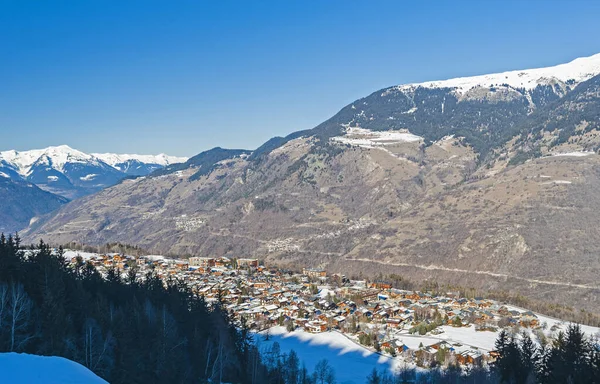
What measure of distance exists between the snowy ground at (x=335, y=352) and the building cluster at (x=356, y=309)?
161cm

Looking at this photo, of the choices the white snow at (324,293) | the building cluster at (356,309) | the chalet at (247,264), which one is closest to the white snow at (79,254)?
the building cluster at (356,309)

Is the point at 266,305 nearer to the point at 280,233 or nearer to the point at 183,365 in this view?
the point at 183,365

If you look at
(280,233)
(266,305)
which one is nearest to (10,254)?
(266,305)

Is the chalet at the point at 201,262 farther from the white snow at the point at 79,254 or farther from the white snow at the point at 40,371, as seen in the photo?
the white snow at the point at 40,371

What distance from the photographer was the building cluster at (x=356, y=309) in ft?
195

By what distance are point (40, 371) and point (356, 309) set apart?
67.6 m

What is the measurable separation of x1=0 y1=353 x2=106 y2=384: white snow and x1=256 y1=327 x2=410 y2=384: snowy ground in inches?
1491

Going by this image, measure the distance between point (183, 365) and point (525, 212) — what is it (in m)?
119

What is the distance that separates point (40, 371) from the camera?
14.7 m

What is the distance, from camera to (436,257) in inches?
5094

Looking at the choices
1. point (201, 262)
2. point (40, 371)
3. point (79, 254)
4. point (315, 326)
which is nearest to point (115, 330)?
point (40, 371)

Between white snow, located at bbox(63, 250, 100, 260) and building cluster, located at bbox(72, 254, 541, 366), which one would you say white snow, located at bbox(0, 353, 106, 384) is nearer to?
building cluster, located at bbox(72, 254, 541, 366)

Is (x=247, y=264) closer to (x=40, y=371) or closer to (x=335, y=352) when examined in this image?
(x=335, y=352)

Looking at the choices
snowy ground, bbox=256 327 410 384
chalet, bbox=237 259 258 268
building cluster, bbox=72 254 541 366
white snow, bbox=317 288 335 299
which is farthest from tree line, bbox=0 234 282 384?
chalet, bbox=237 259 258 268
